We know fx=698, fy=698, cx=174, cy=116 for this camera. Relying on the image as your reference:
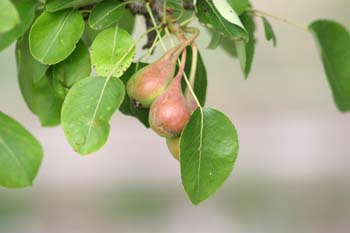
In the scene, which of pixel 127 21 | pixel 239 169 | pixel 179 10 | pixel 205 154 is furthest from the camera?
pixel 239 169

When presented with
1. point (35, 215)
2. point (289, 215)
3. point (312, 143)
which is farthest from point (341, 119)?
point (35, 215)

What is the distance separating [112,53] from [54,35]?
0.07m

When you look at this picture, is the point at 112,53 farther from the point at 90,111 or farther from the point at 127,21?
the point at 127,21

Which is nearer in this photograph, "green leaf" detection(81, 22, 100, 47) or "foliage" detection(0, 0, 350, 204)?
"foliage" detection(0, 0, 350, 204)

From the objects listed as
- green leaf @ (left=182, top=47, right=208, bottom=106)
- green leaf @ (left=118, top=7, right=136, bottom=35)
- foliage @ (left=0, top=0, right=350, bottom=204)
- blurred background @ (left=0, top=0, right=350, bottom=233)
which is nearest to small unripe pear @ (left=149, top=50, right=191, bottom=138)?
foliage @ (left=0, top=0, right=350, bottom=204)

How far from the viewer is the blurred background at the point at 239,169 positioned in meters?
2.96

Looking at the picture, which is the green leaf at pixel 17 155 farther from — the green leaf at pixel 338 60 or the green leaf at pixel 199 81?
the green leaf at pixel 338 60

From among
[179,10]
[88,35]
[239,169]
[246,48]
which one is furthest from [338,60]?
[239,169]

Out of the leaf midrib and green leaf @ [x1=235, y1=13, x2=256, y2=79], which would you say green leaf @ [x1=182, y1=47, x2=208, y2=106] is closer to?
green leaf @ [x1=235, y1=13, x2=256, y2=79]

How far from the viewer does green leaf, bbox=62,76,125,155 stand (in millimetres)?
729

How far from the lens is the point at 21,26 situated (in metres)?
0.81

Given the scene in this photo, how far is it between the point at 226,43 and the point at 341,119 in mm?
2513

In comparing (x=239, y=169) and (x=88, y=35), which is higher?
(x=88, y=35)

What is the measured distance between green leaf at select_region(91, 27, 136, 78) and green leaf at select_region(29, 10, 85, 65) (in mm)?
25
